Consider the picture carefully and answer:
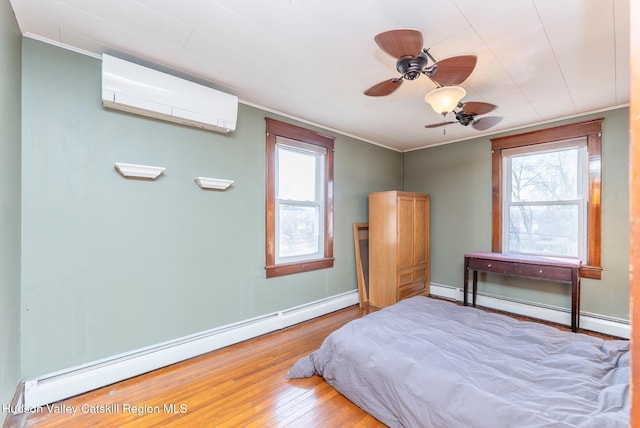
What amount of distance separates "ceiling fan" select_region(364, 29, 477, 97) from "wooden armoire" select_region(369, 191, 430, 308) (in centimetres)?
209

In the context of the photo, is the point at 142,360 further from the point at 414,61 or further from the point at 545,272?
the point at 545,272

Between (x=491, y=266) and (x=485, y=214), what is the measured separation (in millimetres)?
832

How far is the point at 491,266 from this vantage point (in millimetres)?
3629

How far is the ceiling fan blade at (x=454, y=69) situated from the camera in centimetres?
176

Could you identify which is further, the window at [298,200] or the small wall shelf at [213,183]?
the window at [298,200]

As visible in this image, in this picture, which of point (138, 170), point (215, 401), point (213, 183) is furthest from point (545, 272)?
point (138, 170)

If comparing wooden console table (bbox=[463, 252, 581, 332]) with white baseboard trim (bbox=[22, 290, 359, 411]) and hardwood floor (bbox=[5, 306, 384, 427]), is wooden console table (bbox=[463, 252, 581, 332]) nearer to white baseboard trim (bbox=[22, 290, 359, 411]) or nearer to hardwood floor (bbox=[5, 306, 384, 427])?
white baseboard trim (bbox=[22, 290, 359, 411])

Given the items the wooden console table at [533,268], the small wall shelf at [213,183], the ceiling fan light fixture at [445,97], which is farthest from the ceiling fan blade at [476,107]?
the small wall shelf at [213,183]

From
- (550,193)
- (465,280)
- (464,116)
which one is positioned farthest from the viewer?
(465,280)

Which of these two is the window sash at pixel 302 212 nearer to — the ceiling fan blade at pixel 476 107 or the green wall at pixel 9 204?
the ceiling fan blade at pixel 476 107

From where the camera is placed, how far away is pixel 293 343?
2949 millimetres

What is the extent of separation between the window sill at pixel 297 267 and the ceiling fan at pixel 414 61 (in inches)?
82.1

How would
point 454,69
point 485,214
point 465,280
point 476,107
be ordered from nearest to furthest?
point 454,69 → point 476,107 → point 465,280 → point 485,214

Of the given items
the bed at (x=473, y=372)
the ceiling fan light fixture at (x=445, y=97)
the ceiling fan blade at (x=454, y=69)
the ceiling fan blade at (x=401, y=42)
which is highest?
the ceiling fan blade at (x=401, y=42)
